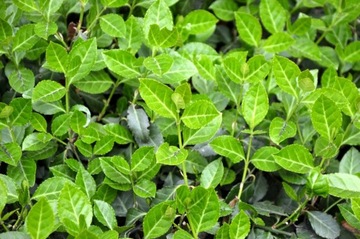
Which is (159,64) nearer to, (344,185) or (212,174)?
(212,174)

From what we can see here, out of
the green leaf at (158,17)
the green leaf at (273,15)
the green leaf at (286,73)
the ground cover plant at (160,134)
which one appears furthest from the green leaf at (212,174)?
the green leaf at (273,15)

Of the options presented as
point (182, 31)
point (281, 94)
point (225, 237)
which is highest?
point (182, 31)

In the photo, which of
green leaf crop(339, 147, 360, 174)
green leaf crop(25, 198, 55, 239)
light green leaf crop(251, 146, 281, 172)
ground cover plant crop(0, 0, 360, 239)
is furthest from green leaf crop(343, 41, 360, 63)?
green leaf crop(25, 198, 55, 239)

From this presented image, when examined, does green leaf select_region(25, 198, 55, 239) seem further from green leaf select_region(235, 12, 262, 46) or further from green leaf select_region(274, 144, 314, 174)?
green leaf select_region(235, 12, 262, 46)

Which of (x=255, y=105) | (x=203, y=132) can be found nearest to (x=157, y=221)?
(x=203, y=132)

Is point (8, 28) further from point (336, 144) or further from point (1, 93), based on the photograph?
point (336, 144)

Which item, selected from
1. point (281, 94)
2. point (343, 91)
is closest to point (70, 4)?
point (281, 94)
